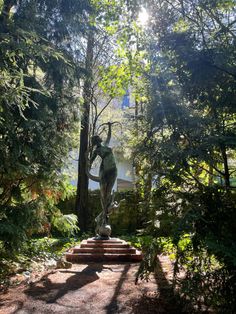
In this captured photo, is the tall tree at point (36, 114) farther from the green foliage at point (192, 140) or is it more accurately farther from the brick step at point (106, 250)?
the green foliage at point (192, 140)

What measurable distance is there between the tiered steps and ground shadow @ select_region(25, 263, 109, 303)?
854 millimetres

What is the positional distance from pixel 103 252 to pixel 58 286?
2.19 metres

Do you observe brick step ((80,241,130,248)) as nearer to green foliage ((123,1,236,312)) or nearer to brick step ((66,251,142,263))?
brick step ((66,251,142,263))

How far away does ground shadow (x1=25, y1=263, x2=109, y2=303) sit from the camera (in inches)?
152

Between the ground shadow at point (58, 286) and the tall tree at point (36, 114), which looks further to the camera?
the tall tree at point (36, 114)

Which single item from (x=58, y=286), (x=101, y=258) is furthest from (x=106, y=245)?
(x=58, y=286)

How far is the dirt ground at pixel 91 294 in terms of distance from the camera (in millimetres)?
3377

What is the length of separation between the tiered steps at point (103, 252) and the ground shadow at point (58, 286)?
854mm

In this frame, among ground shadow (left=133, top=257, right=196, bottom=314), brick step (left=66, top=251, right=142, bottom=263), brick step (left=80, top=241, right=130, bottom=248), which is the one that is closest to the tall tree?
brick step (left=66, top=251, right=142, bottom=263)

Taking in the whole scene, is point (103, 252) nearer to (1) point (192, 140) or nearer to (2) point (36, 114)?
(2) point (36, 114)

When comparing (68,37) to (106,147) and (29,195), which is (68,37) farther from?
(29,195)

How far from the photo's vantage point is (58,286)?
4.32 m

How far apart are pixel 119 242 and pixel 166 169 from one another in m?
3.68

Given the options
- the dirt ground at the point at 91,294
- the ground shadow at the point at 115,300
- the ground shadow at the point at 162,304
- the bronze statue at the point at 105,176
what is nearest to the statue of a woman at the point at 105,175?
the bronze statue at the point at 105,176
